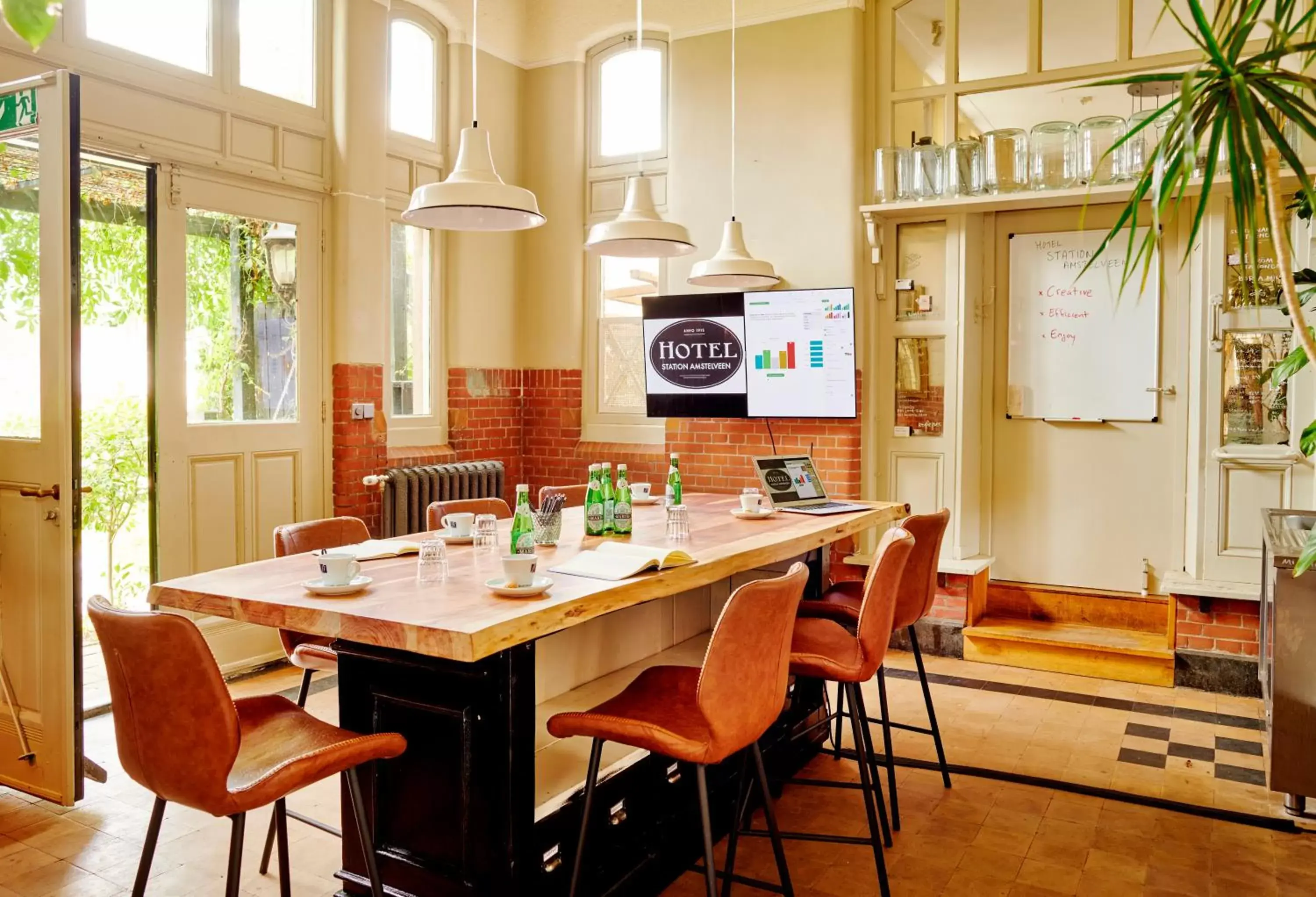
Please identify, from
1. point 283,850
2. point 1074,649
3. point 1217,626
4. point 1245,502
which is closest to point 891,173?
point 1245,502

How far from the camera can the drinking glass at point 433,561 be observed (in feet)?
8.40

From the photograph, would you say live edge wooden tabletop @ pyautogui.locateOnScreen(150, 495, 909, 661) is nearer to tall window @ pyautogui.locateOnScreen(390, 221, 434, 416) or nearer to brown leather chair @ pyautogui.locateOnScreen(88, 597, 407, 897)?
brown leather chair @ pyautogui.locateOnScreen(88, 597, 407, 897)

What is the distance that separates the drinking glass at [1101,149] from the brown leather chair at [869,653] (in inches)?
117

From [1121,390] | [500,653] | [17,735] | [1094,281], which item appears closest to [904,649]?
[1121,390]

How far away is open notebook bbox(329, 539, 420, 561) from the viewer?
2814mm

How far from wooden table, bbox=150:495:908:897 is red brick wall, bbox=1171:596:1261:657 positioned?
3.33 meters

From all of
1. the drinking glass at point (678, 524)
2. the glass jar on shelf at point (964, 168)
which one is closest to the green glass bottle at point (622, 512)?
the drinking glass at point (678, 524)

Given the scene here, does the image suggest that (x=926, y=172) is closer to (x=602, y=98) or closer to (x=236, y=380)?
(x=602, y=98)

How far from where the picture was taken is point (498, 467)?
6.16 meters

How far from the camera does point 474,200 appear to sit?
9.20ft

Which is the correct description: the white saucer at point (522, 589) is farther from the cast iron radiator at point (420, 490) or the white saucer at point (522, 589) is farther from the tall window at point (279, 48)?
the tall window at point (279, 48)

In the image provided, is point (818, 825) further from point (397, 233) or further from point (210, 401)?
point (397, 233)

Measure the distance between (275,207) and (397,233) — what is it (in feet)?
3.42

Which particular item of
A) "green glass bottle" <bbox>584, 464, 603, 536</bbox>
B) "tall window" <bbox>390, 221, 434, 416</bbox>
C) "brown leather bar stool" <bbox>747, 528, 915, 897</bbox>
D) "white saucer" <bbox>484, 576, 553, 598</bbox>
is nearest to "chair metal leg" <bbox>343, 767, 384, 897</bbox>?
"white saucer" <bbox>484, 576, 553, 598</bbox>
